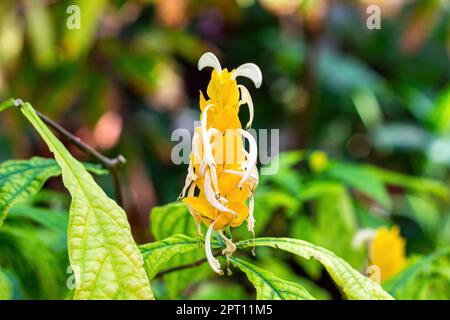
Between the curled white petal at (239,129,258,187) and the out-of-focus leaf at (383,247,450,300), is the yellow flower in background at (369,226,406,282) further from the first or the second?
the curled white petal at (239,129,258,187)

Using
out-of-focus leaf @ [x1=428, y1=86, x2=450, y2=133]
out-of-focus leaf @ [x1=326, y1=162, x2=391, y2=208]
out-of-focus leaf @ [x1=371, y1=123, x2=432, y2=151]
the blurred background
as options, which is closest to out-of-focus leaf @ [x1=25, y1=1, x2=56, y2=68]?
the blurred background

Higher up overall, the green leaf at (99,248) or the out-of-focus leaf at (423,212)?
Result: the out-of-focus leaf at (423,212)

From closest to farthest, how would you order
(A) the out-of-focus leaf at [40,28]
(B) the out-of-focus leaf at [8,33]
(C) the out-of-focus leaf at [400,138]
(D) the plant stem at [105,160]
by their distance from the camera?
(D) the plant stem at [105,160] → (A) the out-of-focus leaf at [40,28] → (B) the out-of-focus leaf at [8,33] → (C) the out-of-focus leaf at [400,138]

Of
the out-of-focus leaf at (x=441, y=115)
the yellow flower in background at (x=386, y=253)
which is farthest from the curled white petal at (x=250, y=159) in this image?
the out-of-focus leaf at (x=441, y=115)

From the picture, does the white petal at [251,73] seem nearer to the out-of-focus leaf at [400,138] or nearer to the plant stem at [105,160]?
the plant stem at [105,160]

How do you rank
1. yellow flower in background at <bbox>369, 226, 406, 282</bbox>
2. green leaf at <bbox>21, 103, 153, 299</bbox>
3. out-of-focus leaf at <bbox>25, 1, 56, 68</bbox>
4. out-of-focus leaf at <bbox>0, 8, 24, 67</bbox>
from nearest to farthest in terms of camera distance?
green leaf at <bbox>21, 103, 153, 299</bbox>
yellow flower in background at <bbox>369, 226, 406, 282</bbox>
out-of-focus leaf at <bbox>25, 1, 56, 68</bbox>
out-of-focus leaf at <bbox>0, 8, 24, 67</bbox>

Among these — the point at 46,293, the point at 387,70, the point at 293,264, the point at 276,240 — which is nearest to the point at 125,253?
the point at 276,240

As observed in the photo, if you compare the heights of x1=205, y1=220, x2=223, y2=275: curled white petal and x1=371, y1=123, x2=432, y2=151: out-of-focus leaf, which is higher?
x1=371, y1=123, x2=432, y2=151: out-of-focus leaf
